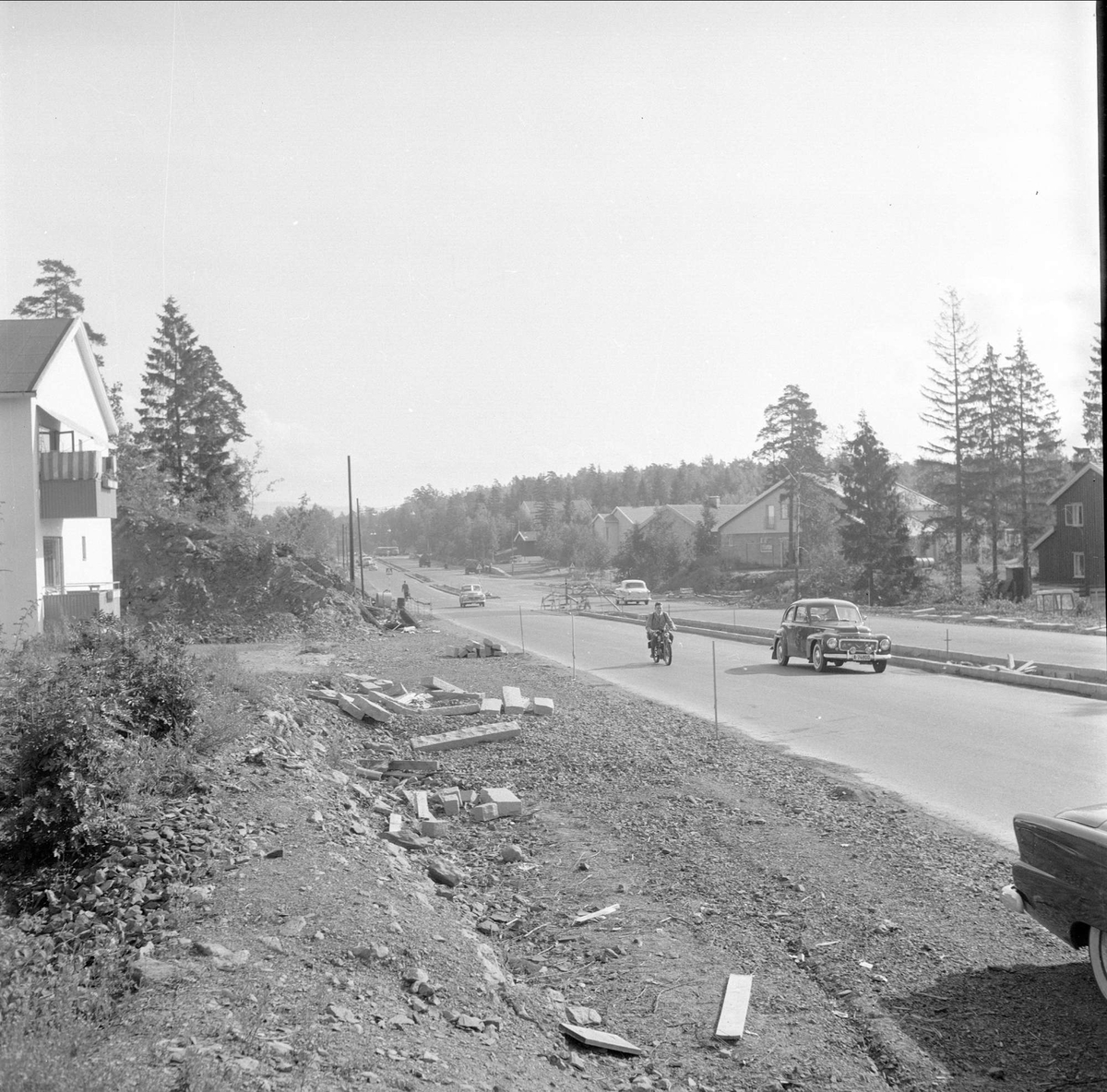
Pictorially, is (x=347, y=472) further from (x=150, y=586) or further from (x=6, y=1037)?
(x=6, y=1037)

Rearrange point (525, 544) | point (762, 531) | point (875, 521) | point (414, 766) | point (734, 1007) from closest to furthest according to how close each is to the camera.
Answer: point (734, 1007), point (414, 766), point (875, 521), point (762, 531), point (525, 544)

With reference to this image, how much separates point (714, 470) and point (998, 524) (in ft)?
427

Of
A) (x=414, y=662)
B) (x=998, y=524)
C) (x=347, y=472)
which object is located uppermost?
(x=347, y=472)

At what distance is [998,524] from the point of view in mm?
53562

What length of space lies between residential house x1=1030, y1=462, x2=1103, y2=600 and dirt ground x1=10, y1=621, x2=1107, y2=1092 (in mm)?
30272

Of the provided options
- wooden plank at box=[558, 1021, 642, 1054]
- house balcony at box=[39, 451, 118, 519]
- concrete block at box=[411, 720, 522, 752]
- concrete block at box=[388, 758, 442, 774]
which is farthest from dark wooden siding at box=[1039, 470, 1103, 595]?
wooden plank at box=[558, 1021, 642, 1054]

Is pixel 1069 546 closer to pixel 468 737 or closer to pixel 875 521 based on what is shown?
pixel 875 521

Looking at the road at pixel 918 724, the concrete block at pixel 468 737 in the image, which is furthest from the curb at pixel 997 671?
the concrete block at pixel 468 737

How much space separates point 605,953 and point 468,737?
288 inches

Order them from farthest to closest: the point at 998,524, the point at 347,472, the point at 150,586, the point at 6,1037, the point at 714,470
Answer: the point at 714,470
the point at 347,472
the point at 998,524
the point at 150,586
the point at 6,1037

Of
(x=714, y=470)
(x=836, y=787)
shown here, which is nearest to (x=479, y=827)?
(x=836, y=787)

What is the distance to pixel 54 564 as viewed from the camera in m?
27.7

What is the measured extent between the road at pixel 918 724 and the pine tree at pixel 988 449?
28265 millimetres

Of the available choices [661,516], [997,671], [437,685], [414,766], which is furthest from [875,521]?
[414,766]
